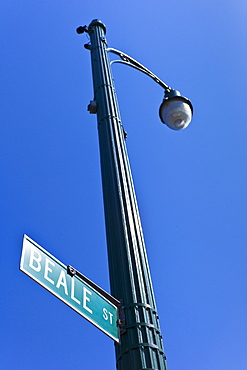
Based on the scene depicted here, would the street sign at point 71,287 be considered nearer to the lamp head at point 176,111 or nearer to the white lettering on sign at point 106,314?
the white lettering on sign at point 106,314

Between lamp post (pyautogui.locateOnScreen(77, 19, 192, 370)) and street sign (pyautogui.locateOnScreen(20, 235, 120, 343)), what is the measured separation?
0.12 metres

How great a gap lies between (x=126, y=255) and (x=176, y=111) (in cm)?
263

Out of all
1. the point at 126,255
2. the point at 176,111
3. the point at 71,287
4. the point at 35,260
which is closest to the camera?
the point at 35,260

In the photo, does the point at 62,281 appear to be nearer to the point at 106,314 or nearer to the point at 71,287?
the point at 71,287

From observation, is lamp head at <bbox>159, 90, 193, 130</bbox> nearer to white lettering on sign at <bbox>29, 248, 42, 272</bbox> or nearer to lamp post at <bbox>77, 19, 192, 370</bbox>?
lamp post at <bbox>77, 19, 192, 370</bbox>

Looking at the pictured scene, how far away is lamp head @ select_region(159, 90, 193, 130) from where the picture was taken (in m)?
5.84

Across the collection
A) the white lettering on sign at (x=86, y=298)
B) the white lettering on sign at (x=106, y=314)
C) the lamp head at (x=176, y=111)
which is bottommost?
the white lettering on sign at (x=106, y=314)

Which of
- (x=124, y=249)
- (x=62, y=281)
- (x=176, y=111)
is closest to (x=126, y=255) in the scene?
(x=124, y=249)

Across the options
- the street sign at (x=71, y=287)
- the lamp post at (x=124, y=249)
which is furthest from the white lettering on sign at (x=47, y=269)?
the lamp post at (x=124, y=249)

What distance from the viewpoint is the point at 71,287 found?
11.0ft

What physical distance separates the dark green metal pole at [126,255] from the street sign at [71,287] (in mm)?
133

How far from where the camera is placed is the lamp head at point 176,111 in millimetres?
5844

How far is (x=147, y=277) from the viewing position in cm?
376

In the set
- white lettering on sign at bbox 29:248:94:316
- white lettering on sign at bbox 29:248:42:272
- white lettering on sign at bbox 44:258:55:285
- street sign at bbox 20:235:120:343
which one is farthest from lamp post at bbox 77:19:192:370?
white lettering on sign at bbox 29:248:42:272
